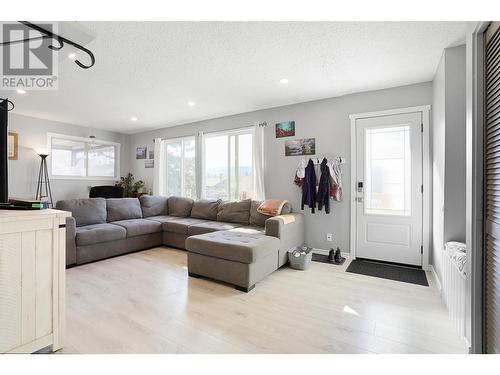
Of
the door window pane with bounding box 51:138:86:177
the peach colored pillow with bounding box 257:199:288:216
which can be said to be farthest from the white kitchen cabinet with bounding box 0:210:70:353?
the door window pane with bounding box 51:138:86:177

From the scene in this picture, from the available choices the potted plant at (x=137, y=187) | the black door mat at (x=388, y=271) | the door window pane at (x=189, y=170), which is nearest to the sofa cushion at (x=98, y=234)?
the door window pane at (x=189, y=170)

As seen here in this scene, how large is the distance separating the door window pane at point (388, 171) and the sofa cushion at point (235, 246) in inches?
61.4

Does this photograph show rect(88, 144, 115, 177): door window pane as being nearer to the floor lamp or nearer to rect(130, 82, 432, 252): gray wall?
the floor lamp

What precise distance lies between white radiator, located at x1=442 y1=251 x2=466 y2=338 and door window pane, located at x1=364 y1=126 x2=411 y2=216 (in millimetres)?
1162

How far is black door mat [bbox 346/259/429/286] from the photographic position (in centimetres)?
286

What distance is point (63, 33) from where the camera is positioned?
1695 millimetres

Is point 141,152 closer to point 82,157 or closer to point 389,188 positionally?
point 82,157

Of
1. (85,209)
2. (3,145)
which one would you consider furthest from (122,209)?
(3,145)

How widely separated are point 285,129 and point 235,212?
1.62 metres

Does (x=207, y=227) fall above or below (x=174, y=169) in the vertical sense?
below

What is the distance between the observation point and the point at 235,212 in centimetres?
418

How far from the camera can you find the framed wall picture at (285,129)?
4062 mm
